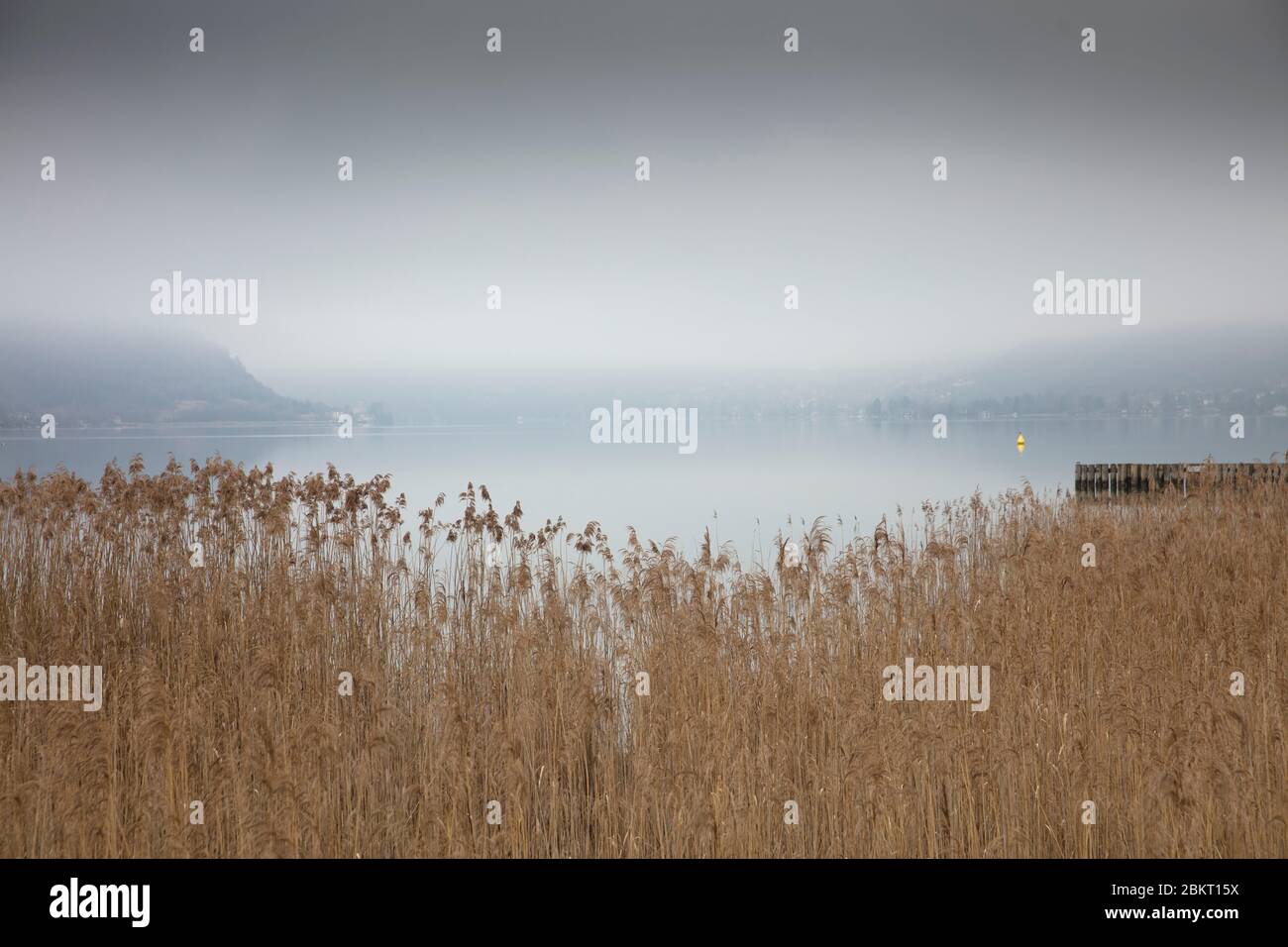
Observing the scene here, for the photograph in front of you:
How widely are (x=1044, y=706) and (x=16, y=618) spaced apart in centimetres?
594

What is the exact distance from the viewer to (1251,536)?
7422 mm

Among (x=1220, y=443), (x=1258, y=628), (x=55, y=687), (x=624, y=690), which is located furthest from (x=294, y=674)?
(x=1220, y=443)

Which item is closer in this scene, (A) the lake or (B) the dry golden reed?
(B) the dry golden reed

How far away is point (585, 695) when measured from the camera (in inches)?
174

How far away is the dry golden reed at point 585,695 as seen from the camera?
11.8ft

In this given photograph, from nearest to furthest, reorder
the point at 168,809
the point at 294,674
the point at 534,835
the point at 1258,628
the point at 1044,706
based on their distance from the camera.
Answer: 1. the point at 168,809
2. the point at 534,835
3. the point at 1044,706
4. the point at 294,674
5. the point at 1258,628

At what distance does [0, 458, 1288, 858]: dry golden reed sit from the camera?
11.8 ft
